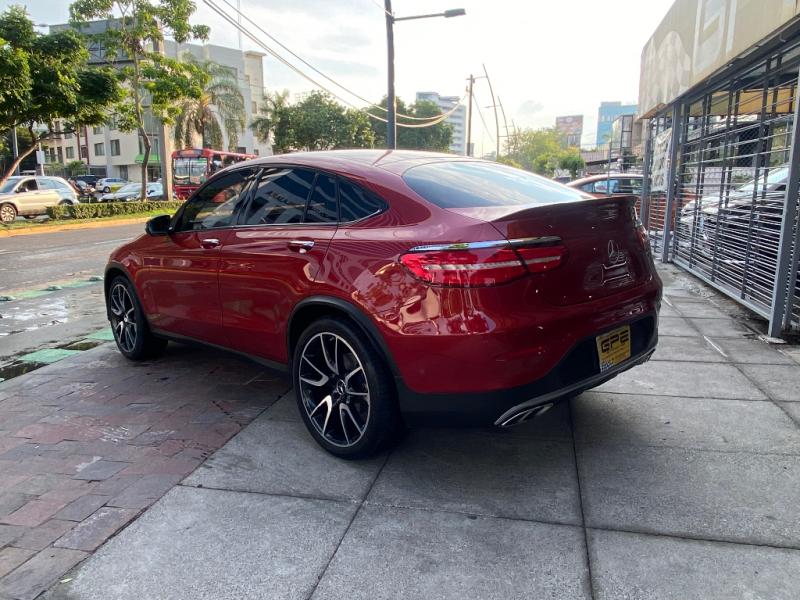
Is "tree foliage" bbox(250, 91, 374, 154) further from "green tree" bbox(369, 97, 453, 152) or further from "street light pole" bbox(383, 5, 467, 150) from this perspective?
"street light pole" bbox(383, 5, 467, 150)

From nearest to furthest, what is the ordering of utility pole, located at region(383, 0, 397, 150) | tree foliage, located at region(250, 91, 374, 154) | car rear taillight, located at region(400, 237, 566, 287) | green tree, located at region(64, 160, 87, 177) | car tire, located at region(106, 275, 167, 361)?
car rear taillight, located at region(400, 237, 566, 287), car tire, located at region(106, 275, 167, 361), utility pole, located at region(383, 0, 397, 150), tree foliage, located at region(250, 91, 374, 154), green tree, located at region(64, 160, 87, 177)

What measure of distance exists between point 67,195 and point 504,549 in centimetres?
2588

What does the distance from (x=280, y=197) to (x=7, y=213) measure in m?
21.4

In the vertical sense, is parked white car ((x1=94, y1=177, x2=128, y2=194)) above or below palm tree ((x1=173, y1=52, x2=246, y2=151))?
below

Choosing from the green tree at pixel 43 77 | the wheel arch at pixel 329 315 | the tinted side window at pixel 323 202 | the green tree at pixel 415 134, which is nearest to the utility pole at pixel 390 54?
the green tree at pixel 43 77

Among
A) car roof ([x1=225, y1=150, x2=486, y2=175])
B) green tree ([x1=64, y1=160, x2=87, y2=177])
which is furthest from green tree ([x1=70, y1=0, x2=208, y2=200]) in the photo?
green tree ([x1=64, y1=160, x2=87, y2=177])

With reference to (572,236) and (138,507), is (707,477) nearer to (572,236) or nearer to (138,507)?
(572,236)

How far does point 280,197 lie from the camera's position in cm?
369

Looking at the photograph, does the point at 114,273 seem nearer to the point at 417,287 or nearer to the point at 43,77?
the point at 417,287

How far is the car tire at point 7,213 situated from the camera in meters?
20.6

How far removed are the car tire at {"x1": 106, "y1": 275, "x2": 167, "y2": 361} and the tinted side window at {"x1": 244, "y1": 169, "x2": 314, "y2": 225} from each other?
1.66m

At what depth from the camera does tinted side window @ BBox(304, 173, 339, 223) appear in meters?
3.32

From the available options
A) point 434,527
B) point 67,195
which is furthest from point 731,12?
point 67,195

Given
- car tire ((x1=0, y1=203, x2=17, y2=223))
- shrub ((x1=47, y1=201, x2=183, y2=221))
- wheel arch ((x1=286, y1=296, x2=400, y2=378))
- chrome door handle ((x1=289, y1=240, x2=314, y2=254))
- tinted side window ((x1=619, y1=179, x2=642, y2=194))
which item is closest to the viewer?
wheel arch ((x1=286, y1=296, x2=400, y2=378))
